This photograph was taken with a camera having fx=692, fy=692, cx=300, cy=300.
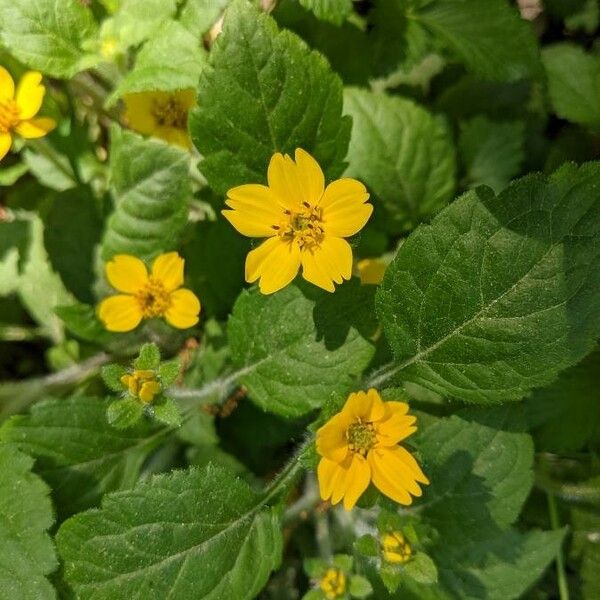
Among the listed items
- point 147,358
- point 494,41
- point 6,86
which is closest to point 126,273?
point 147,358

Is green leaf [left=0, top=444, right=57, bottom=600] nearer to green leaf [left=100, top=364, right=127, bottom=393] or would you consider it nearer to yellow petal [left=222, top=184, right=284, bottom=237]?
green leaf [left=100, top=364, right=127, bottom=393]

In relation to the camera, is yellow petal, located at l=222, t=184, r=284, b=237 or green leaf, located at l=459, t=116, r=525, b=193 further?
green leaf, located at l=459, t=116, r=525, b=193

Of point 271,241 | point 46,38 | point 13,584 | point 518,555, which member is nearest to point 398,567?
point 518,555

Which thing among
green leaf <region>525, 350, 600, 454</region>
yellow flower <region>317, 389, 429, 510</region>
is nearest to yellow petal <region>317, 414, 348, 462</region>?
yellow flower <region>317, 389, 429, 510</region>

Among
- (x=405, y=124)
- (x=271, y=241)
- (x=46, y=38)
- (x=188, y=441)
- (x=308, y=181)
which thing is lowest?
(x=188, y=441)

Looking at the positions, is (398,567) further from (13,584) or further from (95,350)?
(95,350)

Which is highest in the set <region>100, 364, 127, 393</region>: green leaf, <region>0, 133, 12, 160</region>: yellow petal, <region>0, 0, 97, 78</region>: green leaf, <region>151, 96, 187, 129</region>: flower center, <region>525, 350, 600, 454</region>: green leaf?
<region>0, 0, 97, 78</region>: green leaf

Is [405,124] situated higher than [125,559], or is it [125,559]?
[405,124]

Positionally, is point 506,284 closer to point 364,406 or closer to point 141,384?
point 364,406
